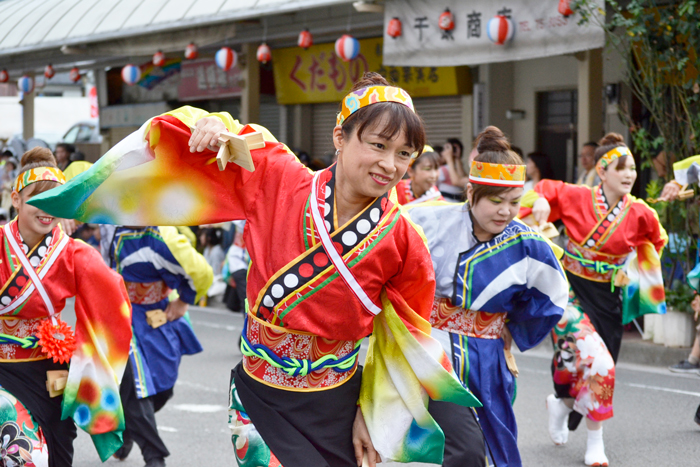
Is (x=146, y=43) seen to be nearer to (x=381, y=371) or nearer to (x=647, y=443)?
(x=647, y=443)

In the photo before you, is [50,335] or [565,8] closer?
[50,335]

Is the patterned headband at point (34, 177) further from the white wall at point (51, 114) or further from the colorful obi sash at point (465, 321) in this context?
the white wall at point (51, 114)

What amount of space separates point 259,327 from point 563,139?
984 centimetres

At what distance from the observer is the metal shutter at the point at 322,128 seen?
15.1 m

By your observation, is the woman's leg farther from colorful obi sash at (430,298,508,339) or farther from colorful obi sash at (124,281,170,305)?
colorful obi sash at (124,281,170,305)

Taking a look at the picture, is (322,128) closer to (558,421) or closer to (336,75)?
(336,75)

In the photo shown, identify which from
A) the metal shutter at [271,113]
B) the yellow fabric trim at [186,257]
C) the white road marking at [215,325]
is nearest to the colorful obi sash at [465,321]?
the yellow fabric trim at [186,257]

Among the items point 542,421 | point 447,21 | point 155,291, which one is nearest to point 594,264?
point 542,421

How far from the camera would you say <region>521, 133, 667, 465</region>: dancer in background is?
222 inches

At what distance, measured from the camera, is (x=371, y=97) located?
2.82 m

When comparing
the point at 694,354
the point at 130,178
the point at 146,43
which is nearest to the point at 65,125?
the point at 146,43

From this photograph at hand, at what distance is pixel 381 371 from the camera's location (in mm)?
3033

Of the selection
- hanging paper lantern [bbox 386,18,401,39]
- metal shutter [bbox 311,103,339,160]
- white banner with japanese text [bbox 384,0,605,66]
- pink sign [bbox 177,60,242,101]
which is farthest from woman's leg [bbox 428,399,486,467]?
pink sign [bbox 177,60,242,101]

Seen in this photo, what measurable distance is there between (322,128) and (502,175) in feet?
37.3
